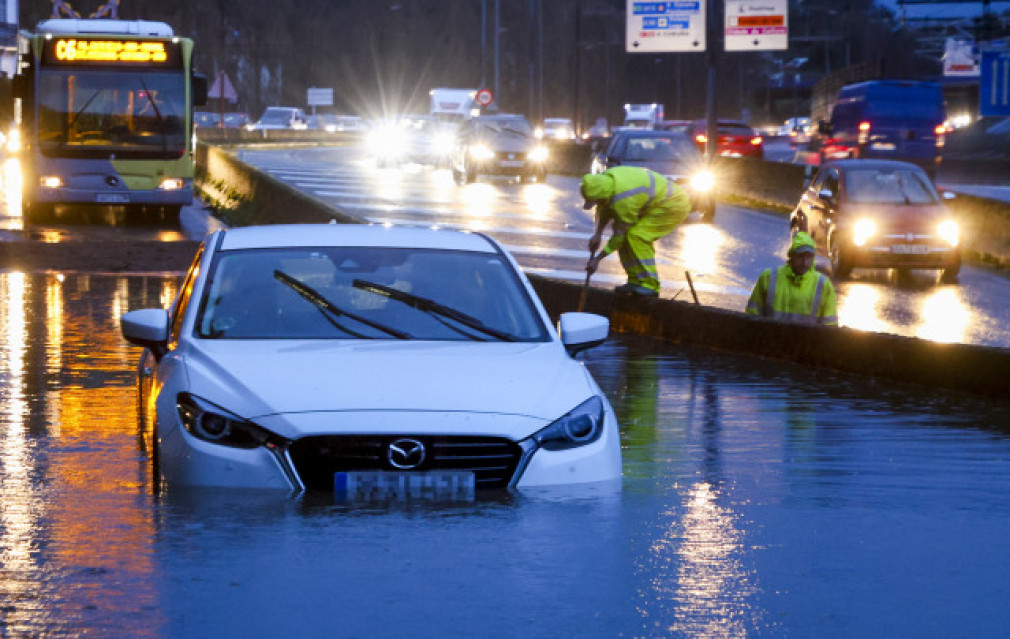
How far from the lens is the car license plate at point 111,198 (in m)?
28.4

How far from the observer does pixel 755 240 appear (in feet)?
96.7

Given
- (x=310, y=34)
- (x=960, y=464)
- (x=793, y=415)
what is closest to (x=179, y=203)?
(x=793, y=415)

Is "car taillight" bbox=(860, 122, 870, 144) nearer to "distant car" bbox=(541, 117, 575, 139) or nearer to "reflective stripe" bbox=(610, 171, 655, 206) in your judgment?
"reflective stripe" bbox=(610, 171, 655, 206)

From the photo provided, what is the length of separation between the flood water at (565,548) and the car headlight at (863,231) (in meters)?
12.9

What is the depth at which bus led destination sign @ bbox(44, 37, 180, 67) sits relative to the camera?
2791cm

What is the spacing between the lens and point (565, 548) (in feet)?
23.0

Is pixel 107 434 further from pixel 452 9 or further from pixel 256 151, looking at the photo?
pixel 452 9

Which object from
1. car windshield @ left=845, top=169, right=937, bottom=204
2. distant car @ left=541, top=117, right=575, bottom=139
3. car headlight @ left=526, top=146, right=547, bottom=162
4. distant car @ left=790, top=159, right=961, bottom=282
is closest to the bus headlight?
distant car @ left=790, top=159, right=961, bottom=282

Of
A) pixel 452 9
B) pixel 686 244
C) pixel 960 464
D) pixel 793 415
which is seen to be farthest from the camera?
pixel 452 9

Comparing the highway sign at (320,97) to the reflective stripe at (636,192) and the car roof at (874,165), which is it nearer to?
the car roof at (874,165)

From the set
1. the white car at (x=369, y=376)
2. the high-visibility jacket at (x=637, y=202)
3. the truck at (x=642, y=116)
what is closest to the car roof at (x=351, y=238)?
the white car at (x=369, y=376)

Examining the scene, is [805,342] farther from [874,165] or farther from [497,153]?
[497,153]

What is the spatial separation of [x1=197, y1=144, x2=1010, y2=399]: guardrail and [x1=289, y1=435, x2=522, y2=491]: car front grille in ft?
18.7

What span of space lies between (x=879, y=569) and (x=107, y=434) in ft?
15.5
